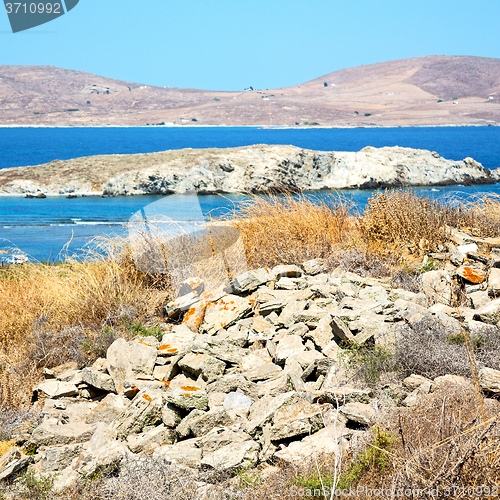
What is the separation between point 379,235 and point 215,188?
27.0 metres

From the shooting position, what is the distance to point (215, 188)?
33.6 m

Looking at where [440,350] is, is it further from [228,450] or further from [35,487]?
[35,487]

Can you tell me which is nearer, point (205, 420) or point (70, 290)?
point (205, 420)

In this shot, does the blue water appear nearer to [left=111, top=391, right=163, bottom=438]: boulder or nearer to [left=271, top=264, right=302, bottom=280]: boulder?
[left=271, top=264, right=302, bottom=280]: boulder

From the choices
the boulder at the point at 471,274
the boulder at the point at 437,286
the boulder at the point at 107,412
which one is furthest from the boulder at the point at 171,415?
the boulder at the point at 471,274

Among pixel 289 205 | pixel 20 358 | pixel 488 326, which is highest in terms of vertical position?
pixel 289 205

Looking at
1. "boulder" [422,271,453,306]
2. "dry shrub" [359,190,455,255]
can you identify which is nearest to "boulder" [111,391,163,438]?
"boulder" [422,271,453,306]

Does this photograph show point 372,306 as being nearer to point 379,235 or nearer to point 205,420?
point 205,420

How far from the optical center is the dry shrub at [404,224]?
7.08m

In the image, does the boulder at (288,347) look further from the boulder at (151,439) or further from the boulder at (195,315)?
the boulder at (195,315)

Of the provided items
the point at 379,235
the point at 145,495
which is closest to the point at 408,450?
the point at 145,495

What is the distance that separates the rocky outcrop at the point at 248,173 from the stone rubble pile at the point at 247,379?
91.8 feet

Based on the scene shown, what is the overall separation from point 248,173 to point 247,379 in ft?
103

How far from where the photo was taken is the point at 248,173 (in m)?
34.7
